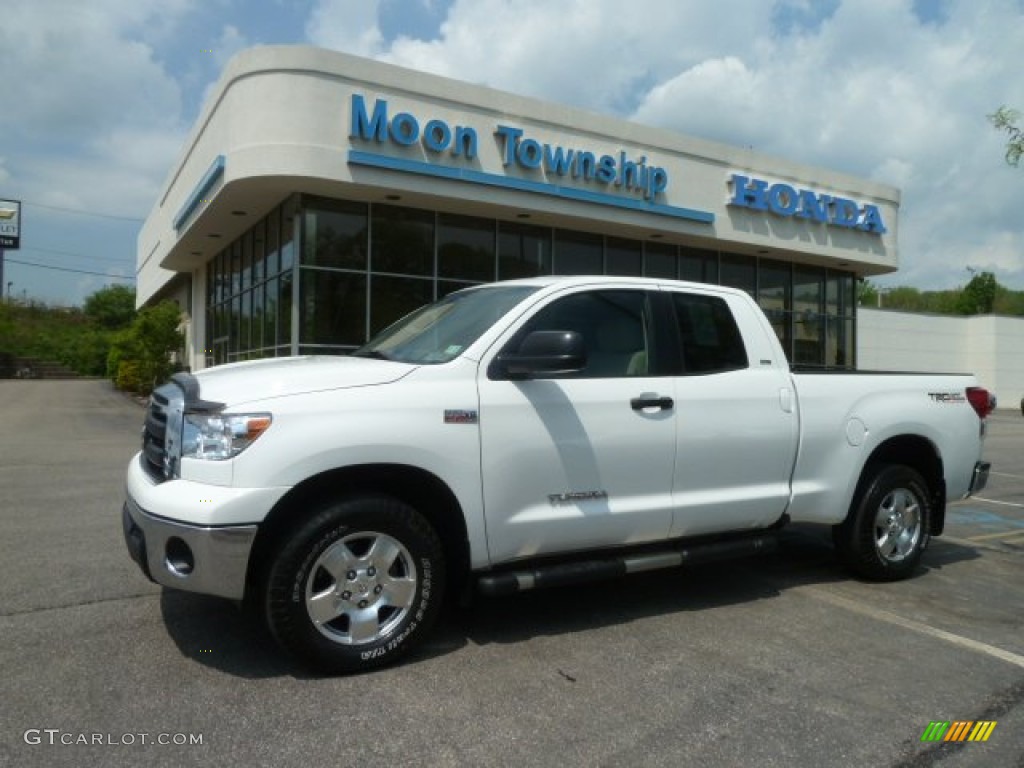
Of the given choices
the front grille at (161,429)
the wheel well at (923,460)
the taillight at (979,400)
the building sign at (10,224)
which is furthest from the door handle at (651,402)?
the building sign at (10,224)

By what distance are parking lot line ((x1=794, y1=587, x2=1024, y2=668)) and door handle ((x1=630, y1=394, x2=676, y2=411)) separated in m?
1.78

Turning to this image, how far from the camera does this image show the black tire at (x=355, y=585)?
361 cm

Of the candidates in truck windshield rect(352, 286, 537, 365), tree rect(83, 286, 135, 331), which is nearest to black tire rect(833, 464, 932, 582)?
truck windshield rect(352, 286, 537, 365)

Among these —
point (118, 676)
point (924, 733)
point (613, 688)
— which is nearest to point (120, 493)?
point (118, 676)

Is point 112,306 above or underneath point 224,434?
above

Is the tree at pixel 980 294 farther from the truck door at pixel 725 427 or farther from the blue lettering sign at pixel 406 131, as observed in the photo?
the truck door at pixel 725 427

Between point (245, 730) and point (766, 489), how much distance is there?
10.7 ft

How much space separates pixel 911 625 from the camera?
4750mm

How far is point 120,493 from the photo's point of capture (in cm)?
857

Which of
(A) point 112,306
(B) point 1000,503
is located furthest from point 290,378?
(A) point 112,306

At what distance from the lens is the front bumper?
11.4 ft

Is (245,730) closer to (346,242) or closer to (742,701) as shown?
(742,701)

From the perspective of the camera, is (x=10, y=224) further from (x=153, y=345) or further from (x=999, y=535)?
(x=999, y=535)

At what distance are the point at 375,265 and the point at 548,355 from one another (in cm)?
1299
